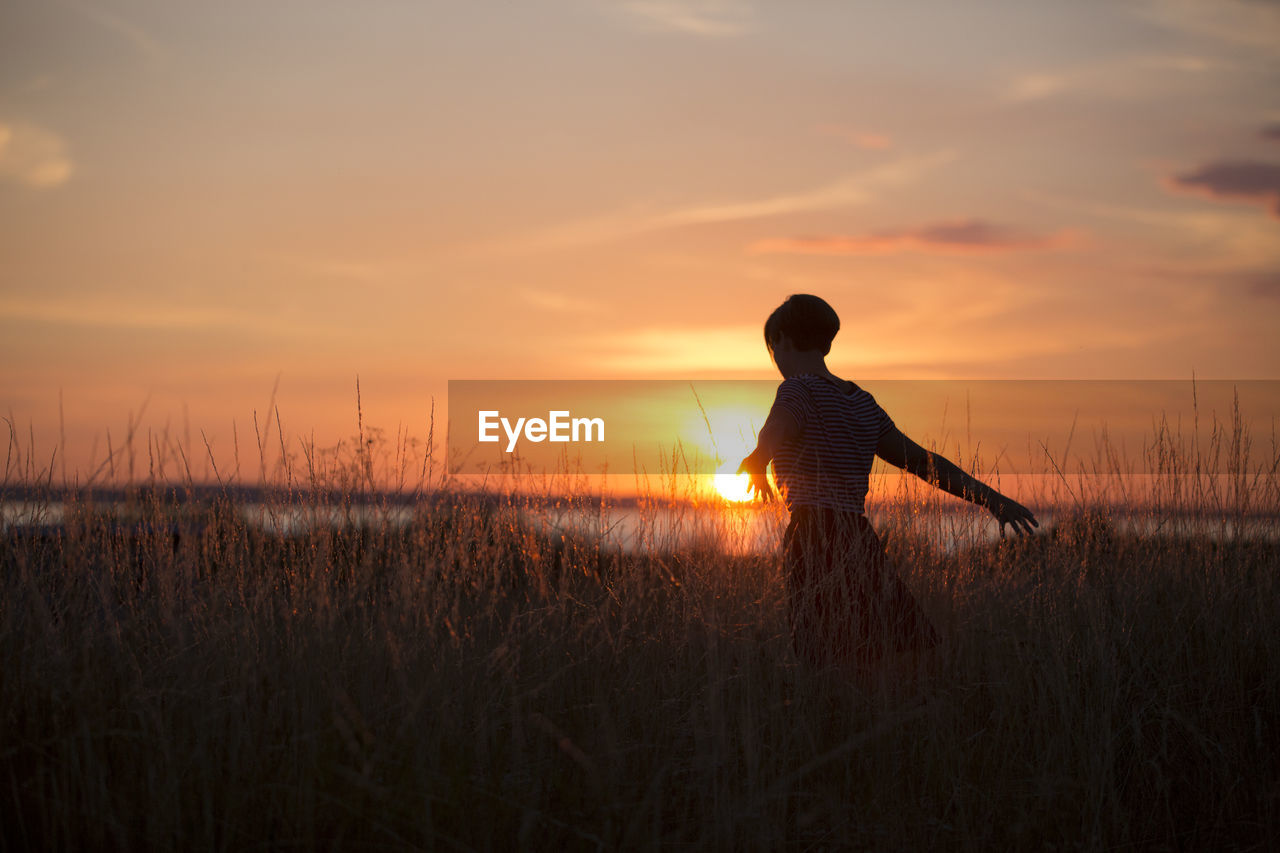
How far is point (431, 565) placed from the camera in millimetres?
2734

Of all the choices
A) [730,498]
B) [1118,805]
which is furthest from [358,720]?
[730,498]

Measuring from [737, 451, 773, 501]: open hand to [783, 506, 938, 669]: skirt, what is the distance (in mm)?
152

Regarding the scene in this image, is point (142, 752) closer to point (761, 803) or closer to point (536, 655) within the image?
point (536, 655)

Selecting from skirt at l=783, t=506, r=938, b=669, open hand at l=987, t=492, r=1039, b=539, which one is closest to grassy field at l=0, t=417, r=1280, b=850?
skirt at l=783, t=506, r=938, b=669

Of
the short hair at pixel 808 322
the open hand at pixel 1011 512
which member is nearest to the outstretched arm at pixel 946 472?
the open hand at pixel 1011 512

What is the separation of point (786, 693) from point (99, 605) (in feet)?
7.24

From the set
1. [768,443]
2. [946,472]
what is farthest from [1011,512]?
[768,443]

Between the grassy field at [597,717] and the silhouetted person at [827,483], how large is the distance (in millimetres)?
155

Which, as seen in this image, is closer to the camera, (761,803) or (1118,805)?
(761,803)

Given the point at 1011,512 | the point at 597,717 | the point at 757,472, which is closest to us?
the point at 757,472

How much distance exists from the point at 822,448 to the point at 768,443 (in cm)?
17

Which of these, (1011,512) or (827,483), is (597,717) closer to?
(827,483)

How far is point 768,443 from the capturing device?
2547mm

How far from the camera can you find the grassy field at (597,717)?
6.63 feet
